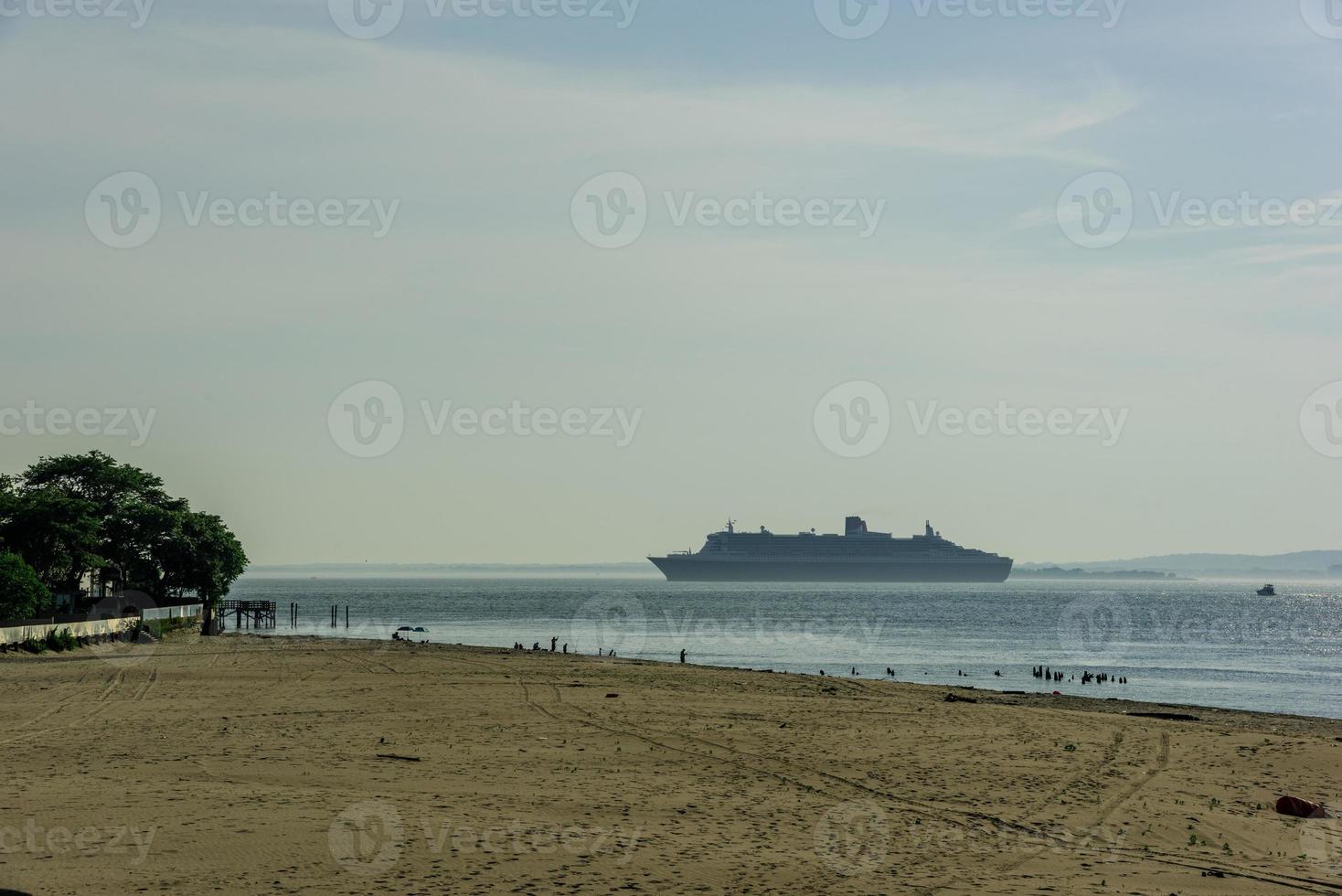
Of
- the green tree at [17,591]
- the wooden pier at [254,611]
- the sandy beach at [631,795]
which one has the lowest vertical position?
the sandy beach at [631,795]

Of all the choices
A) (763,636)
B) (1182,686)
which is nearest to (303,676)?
(1182,686)

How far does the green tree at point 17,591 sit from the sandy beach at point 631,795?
20.6m

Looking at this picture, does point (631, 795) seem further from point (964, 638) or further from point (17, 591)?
point (964, 638)

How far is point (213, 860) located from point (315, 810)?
8.22ft

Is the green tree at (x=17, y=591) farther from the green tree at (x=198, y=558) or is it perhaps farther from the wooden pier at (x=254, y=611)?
the wooden pier at (x=254, y=611)

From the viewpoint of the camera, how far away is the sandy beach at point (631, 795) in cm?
1240

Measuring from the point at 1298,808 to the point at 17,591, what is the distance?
4850 centimetres

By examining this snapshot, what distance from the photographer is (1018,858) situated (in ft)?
44.6

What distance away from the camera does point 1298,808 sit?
56.9 feet

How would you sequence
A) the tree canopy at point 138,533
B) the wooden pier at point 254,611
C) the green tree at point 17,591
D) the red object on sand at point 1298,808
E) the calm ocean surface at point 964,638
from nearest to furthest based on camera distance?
the red object on sand at point 1298,808 → the green tree at point 17,591 → the calm ocean surface at point 964,638 → the tree canopy at point 138,533 → the wooden pier at point 254,611

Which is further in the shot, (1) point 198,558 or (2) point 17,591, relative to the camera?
(1) point 198,558

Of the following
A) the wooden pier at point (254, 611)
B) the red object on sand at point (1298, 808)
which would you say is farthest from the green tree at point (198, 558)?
the red object on sand at point (1298, 808)

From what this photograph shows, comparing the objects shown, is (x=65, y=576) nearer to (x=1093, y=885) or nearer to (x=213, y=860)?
(x=213, y=860)

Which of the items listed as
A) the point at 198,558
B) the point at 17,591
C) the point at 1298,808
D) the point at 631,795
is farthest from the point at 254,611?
the point at 1298,808
